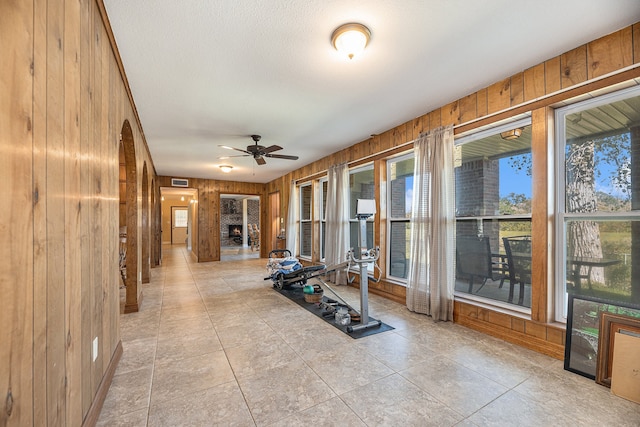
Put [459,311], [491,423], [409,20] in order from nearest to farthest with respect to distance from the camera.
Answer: [491,423], [409,20], [459,311]

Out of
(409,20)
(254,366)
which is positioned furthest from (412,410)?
(409,20)

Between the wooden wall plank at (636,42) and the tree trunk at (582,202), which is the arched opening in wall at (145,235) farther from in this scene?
the wooden wall plank at (636,42)

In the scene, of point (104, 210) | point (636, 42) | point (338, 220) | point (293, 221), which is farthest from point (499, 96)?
point (293, 221)

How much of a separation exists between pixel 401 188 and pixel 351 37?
278cm

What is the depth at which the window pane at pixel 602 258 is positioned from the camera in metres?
2.22

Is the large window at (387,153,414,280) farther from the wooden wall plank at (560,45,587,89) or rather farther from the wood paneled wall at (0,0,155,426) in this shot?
the wood paneled wall at (0,0,155,426)

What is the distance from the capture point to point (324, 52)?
2.31 m

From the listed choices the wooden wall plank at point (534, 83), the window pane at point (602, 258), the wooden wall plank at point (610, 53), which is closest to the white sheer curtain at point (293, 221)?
the wooden wall plank at point (534, 83)

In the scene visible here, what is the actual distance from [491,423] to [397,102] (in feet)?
9.93

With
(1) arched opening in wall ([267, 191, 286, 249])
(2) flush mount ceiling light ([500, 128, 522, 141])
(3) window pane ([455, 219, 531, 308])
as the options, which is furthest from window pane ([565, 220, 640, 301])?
(1) arched opening in wall ([267, 191, 286, 249])

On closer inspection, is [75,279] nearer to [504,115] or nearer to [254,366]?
[254,366]

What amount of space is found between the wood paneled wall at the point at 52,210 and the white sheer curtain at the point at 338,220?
384 cm

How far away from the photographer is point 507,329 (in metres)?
2.83

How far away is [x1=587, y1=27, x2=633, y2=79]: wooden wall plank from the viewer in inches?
81.4
